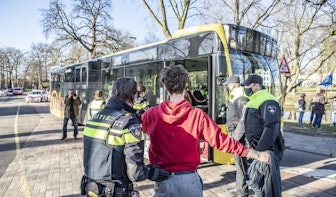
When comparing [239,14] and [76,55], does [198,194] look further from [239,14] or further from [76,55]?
[76,55]

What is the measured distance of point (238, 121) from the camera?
4871 millimetres

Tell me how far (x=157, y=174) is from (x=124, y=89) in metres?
0.73

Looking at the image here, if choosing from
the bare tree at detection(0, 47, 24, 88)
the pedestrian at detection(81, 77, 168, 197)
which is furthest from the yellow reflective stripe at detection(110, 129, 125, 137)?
the bare tree at detection(0, 47, 24, 88)

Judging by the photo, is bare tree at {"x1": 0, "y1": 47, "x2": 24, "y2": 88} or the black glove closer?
the black glove

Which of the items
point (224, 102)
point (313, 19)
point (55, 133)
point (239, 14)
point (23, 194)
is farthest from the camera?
point (239, 14)

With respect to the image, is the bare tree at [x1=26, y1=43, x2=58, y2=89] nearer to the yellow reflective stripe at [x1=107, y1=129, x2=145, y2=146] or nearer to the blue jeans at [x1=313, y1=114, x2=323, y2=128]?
the blue jeans at [x1=313, y1=114, x2=323, y2=128]

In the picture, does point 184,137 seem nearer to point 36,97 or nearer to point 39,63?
point 36,97

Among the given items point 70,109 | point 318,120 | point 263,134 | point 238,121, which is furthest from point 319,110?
point 263,134

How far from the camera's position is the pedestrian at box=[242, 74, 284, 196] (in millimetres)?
3355

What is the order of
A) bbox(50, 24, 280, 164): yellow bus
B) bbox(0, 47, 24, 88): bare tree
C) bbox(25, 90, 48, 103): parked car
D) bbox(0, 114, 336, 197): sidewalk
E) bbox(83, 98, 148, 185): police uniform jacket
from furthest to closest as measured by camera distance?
bbox(0, 47, 24, 88): bare tree, bbox(25, 90, 48, 103): parked car, bbox(50, 24, 280, 164): yellow bus, bbox(0, 114, 336, 197): sidewalk, bbox(83, 98, 148, 185): police uniform jacket

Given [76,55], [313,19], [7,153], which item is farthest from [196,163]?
[76,55]

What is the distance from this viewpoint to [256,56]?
6758mm

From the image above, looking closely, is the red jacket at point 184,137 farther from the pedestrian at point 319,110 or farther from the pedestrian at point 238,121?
the pedestrian at point 319,110

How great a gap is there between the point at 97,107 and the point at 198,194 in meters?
6.40
